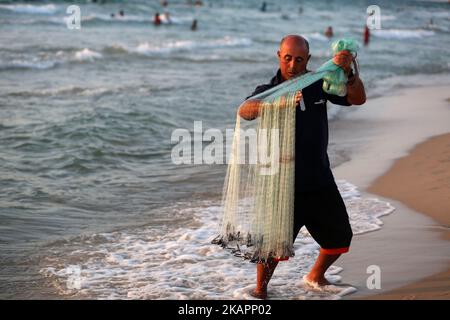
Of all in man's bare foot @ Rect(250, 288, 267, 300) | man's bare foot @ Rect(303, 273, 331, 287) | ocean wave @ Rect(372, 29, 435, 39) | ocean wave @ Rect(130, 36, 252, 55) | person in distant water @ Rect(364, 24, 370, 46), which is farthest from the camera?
ocean wave @ Rect(372, 29, 435, 39)

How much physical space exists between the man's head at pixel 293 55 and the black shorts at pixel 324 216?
746mm

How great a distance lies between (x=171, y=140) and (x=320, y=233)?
655 centimetres

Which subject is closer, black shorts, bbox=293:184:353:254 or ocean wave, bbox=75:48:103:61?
black shorts, bbox=293:184:353:254

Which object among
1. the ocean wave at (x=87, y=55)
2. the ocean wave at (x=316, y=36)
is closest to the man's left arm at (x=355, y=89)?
the ocean wave at (x=87, y=55)

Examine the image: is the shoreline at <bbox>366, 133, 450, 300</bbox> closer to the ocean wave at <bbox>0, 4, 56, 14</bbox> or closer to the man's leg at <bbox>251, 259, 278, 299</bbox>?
the man's leg at <bbox>251, 259, 278, 299</bbox>

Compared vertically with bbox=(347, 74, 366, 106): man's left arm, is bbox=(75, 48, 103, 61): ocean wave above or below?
below

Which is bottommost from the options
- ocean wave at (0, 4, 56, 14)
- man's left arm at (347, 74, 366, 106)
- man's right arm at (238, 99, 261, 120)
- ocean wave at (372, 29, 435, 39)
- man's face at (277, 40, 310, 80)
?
man's right arm at (238, 99, 261, 120)

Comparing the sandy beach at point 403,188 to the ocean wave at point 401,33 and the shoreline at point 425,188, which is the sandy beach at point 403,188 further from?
the ocean wave at point 401,33

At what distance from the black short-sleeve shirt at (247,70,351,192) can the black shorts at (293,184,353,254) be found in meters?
0.06

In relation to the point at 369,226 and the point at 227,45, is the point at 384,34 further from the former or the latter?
the point at 369,226

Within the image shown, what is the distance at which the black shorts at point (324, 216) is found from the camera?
4762 mm

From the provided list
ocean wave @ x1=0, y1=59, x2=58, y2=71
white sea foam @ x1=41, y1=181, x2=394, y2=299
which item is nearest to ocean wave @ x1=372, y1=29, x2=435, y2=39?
ocean wave @ x1=0, y1=59, x2=58, y2=71

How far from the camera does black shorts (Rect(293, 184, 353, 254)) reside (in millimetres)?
4762

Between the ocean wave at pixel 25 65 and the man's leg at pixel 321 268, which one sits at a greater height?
the ocean wave at pixel 25 65
